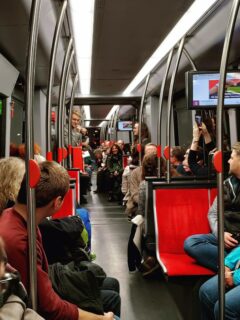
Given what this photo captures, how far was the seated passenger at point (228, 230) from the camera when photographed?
312cm

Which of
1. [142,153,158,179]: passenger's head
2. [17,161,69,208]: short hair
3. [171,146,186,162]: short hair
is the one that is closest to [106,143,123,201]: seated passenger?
[171,146,186,162]: short hair

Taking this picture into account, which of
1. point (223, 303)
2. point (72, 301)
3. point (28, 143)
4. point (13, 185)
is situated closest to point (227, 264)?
point (223, 303)

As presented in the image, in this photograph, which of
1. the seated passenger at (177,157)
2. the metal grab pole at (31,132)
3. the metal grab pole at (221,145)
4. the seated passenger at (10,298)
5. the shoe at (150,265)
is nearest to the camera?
the seated passenger at (10,298)

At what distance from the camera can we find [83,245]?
2.61 m

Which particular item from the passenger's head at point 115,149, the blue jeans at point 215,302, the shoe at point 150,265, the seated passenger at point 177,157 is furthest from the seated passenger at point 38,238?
the passenger's head at point 115,149

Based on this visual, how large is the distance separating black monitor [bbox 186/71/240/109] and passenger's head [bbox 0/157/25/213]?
80.7 inches

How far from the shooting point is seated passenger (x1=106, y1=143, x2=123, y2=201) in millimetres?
10617

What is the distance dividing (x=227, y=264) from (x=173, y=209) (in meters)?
1.00

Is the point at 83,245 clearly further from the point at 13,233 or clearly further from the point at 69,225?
the point at 13,233

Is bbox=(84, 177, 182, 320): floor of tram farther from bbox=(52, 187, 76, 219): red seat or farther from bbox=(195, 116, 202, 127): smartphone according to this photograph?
bbox=(195, 116, 202, 127): smartphone

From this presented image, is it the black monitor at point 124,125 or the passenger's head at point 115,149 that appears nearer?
the passenger's head at point 115,149

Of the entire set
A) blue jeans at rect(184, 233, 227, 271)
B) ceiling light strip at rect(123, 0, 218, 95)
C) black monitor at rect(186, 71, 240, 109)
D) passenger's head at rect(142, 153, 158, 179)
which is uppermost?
ceiling light strip at rect(123, 0, 218, 95)

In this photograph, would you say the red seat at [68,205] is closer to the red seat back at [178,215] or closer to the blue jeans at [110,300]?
the red seat back at [178,215]

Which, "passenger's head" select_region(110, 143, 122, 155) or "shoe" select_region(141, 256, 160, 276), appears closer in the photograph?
"shoe" select_region(141, 256, 160, 276)
